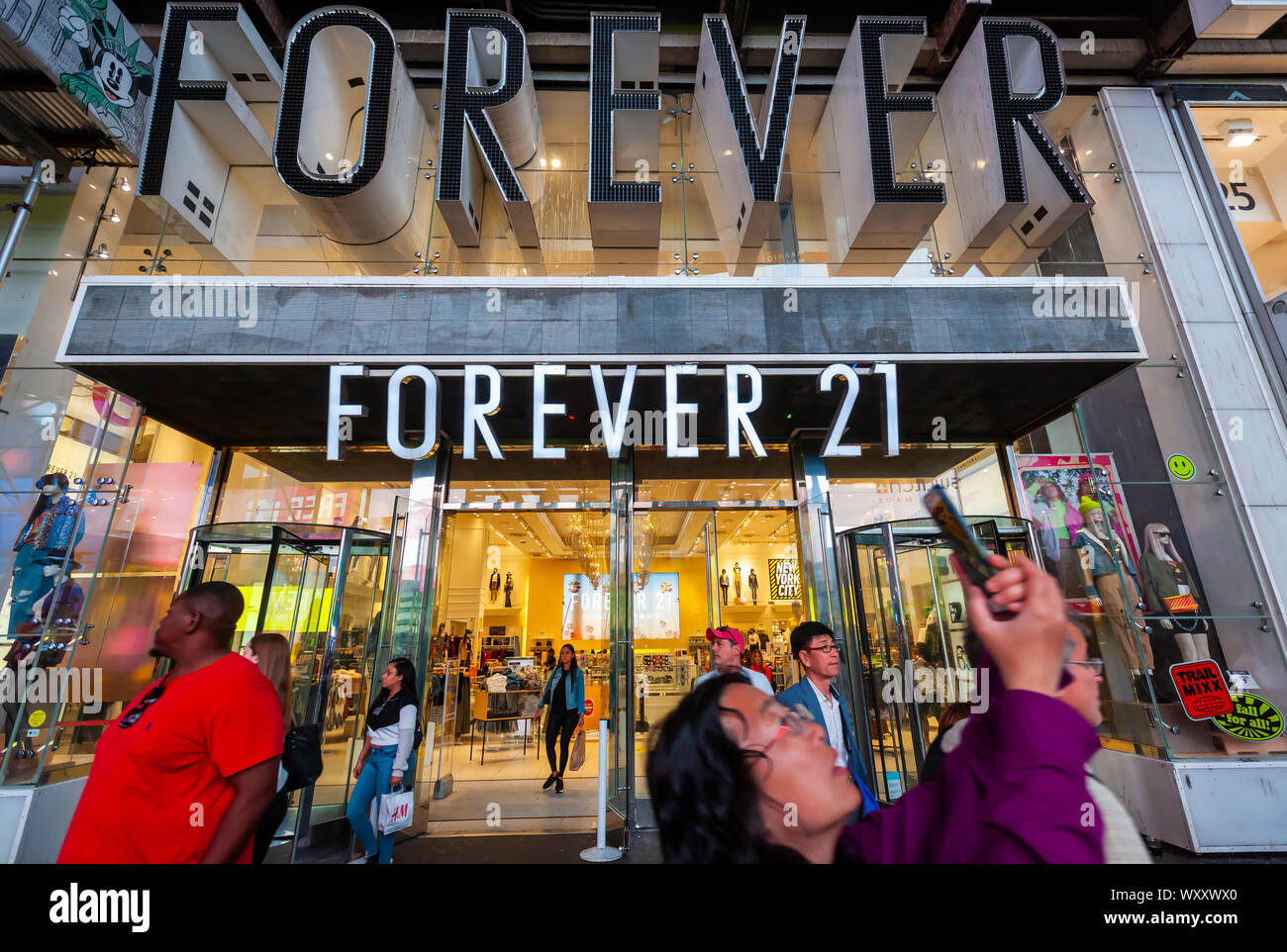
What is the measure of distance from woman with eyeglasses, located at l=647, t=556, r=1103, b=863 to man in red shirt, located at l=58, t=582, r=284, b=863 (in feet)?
5.32

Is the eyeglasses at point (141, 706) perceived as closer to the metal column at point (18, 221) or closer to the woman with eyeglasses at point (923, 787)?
the woman with eyeglasses at point (923, 787)

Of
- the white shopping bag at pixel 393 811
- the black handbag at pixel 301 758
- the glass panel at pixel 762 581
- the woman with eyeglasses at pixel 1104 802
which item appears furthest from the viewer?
the glass panel at pixel 762 581

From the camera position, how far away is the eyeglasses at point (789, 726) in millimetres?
1037

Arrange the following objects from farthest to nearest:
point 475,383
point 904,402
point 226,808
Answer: point 904,402
point 475,383
point 226,808

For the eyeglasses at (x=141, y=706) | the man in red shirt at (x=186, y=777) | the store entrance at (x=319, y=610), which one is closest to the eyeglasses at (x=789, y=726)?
the man in red shirt at (x=186, y=777)

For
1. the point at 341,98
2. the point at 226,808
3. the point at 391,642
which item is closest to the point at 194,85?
the point at 341,98

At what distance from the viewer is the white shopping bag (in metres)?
4.18

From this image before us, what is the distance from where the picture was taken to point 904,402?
21.5ft

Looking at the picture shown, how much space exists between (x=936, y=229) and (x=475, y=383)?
517 cm

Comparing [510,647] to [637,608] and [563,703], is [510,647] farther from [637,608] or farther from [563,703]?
[637,608]

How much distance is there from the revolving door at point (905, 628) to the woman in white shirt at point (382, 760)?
14.0 ft

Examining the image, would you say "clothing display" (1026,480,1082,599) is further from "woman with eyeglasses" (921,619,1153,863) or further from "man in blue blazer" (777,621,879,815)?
"woman with eyeglasses" (921,619,1153,863)
